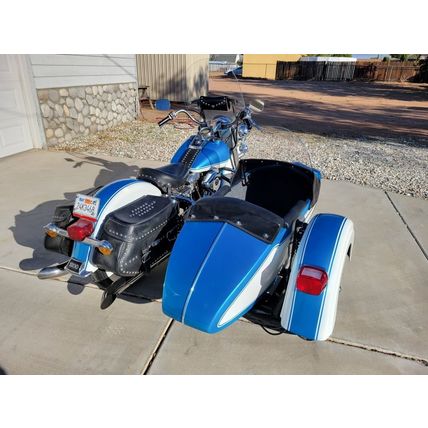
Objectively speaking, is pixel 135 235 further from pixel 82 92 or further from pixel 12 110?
pixel 82 92

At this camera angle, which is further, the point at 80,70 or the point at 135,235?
the point at 80,70

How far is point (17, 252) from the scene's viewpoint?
2982 mm

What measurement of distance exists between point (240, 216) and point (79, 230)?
0.95m

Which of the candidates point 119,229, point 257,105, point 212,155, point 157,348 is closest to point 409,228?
point 257,105

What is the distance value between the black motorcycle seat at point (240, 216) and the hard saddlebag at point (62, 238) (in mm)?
831

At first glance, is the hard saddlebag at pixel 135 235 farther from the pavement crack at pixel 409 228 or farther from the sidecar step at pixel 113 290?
the pavement crack at pixel 409 228

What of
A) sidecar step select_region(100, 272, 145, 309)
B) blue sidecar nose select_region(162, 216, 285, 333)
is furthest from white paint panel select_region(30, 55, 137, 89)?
blue sidecar nose select_region(162, 216, 285, 333)

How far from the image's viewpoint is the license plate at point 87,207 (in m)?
1.98

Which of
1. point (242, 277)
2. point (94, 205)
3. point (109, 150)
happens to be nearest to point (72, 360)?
point (94, 205)

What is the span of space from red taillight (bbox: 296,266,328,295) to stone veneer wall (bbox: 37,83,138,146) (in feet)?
20.0

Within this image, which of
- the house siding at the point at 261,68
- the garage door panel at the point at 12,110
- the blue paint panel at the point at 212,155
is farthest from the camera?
the house siding at the point at 261,68

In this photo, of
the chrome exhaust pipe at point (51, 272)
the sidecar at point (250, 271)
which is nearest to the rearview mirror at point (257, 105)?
the sidecar at point (250, 271)

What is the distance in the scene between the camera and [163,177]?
8.44 ft

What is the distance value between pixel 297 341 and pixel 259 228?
908 mm
